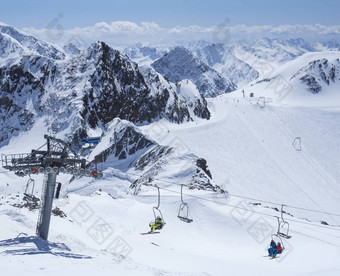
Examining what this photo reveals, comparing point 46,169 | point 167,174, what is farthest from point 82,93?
point 46,169

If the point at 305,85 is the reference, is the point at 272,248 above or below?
below

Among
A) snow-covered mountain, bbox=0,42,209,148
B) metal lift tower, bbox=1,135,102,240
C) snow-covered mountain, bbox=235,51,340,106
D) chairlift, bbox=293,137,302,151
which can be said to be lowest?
metal lift tower, bbox=1,135,102,240

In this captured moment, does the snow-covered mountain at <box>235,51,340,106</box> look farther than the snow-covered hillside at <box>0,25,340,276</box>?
Yes

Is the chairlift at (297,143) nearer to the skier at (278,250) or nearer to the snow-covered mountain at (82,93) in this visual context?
the snow-covered mountain at (82,93)

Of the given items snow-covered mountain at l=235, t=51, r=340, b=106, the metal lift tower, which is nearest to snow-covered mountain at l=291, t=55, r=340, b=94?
snow-covered mountain at l=235, t=51, r=340, b=106

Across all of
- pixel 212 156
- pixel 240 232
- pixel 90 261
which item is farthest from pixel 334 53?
pixel 90 261

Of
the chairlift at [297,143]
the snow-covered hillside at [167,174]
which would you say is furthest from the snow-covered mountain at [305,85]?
the chairlift at [297,143]

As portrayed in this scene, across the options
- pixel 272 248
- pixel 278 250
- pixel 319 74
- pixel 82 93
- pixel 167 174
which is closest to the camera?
pixel 278 250

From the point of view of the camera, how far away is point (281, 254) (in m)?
24.7

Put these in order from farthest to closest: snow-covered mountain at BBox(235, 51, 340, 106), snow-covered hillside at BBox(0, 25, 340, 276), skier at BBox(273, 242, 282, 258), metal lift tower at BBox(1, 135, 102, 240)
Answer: snow-covered mountain at BBox(235, 51, 340, 106)
skier at BBox(273, 242, 282, 258)
snow-covered hillside at BBox(0, 25, 340, 276)
metal lift tower at BBox(1, 135, 102, 240)

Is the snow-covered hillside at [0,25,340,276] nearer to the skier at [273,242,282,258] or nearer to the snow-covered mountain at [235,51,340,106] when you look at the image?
the skier at [273,242,282,258]

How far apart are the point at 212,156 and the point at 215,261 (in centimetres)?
4003

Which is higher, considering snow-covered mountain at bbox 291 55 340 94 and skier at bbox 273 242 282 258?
snow-covered mountain at bbox 291 55 340 94

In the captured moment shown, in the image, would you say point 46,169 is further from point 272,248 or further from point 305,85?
point 305,85
